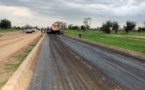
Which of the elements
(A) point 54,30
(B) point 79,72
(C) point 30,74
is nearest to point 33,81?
(C) point 30,74

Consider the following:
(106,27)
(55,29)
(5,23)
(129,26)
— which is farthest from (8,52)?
(5,23)

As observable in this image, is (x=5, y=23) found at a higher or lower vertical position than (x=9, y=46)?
lower

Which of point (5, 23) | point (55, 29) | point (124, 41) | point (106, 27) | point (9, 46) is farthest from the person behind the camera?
point (5, 23)

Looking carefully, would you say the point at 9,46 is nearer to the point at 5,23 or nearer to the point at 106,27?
the point at 106,27

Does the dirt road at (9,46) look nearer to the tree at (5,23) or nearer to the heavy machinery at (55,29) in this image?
the heavy machinery at (55,29)

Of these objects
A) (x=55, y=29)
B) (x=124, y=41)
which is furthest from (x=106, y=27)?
(x=124, y=41)

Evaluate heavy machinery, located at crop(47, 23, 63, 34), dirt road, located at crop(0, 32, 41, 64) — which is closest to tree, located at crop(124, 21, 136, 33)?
heavy machinery, located at crop(47, 23, 63, 34)

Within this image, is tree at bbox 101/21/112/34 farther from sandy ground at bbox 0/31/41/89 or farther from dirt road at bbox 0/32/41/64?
sandy ground at bbox 0/31/41/89

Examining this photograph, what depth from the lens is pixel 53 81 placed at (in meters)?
11.2

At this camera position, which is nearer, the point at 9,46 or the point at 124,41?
the point at 9,46

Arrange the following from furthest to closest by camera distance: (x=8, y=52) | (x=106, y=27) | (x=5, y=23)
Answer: (x=5, y=23) < (x=106, y=27) < (x=8, y=52)

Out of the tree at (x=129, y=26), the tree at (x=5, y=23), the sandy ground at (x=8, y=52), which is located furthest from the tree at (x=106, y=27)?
the sandy ground at (x=8, y=52)

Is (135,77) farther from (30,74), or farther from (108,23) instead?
(108,23)

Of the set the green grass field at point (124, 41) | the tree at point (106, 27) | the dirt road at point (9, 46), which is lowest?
the tree at point (106, 27)
